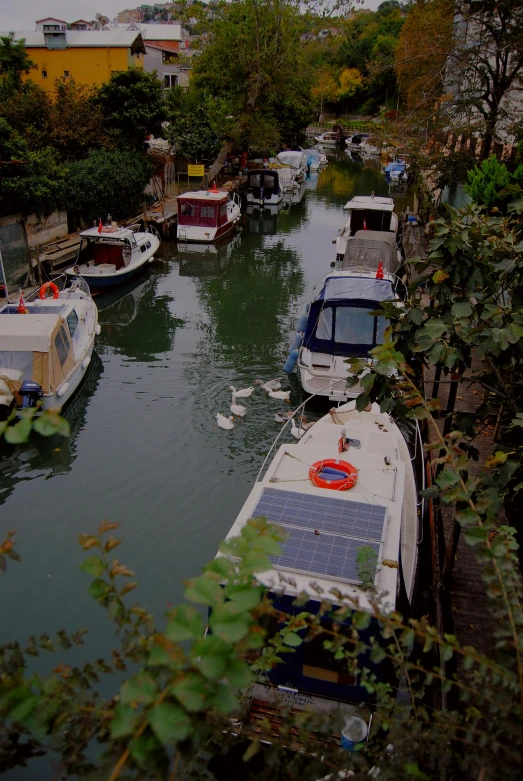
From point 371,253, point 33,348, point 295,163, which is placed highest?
point 295,163

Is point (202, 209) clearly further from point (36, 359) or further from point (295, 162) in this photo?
point (295, 162)

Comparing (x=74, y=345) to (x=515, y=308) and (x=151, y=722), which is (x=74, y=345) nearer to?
(x=515, y=308)

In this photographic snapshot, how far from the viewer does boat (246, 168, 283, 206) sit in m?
37.6

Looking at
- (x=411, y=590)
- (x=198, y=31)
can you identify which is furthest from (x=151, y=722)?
(x=198, y=31)

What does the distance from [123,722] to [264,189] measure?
3798 cm

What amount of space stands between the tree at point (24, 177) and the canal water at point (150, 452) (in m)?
3.96

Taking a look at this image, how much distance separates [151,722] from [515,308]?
4.97m

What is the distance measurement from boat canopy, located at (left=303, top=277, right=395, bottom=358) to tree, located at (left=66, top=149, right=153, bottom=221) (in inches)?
561

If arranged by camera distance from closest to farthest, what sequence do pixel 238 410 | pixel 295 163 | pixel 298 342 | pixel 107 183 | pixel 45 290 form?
pixel 238 410 < pixel 298 342 < pixel 45 290 < pixel 107 183 < pixel 295 163

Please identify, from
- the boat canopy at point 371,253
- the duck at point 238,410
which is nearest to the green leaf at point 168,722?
the duck at point 238,410

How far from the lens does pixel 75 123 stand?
1051 inches

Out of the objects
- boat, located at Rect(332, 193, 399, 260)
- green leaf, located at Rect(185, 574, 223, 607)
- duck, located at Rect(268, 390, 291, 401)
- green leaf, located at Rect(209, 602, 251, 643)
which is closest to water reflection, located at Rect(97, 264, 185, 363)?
duck, located at Rect(268, 390, 291, 401)

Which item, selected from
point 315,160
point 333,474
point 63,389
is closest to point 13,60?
point 63,389

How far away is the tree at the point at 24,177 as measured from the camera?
66.1 ft
